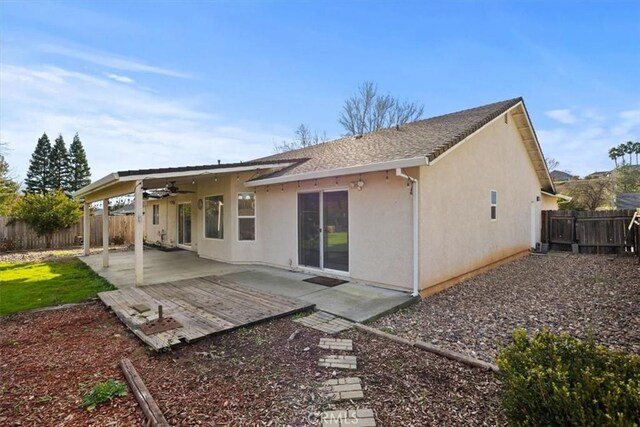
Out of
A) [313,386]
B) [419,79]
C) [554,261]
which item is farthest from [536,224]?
[313,386]

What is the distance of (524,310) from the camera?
5961 mm

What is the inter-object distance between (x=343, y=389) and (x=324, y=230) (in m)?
5.27

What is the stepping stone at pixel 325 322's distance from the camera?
492cm

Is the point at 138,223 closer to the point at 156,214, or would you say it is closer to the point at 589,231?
the point at 156,214

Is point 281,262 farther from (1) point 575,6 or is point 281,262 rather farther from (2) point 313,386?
(1) point 575,6

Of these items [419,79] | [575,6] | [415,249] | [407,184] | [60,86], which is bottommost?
[415,249]

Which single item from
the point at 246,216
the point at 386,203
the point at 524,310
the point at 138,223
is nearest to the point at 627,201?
the point at 524,310

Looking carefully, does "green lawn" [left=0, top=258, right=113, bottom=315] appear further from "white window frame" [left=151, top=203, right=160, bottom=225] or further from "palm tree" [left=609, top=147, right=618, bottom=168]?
"palm tree" [left=609, top=147, right=618, bottom=168]

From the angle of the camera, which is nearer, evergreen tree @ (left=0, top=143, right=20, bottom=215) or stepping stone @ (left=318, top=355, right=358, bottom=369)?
stepping stone @ (left=318, top=355, right=358, bottom=369)

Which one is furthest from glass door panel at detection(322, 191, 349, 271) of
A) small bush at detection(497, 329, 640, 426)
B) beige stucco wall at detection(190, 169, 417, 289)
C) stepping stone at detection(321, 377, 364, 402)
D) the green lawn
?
small bush at detection(497, 329, 640, 426)

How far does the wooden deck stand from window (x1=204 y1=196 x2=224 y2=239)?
3.51 m

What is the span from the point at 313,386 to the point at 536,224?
1396cm

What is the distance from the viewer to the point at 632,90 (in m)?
17.2

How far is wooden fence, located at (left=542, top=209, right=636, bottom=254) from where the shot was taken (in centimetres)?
1225
